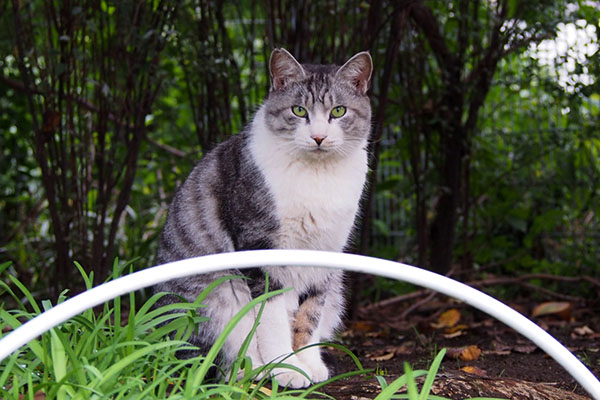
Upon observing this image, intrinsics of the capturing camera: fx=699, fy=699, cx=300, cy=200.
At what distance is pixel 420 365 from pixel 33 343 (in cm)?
165

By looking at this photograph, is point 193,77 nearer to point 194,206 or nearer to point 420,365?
point 194,206

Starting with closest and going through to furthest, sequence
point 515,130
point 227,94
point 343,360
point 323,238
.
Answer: point 323,238, point 343,360, point 227,94, point 515,130

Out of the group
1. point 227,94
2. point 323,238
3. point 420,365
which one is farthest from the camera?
point 227,94

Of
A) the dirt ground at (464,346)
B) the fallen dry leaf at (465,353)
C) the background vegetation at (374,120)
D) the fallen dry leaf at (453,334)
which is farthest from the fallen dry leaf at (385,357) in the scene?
the background vegetation at (374,120)

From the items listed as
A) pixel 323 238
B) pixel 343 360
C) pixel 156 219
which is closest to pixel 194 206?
pixel 323 238

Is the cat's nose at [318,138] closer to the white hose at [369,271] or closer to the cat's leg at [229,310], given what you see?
the cat's leg at [229,310]

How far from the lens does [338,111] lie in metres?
2.53

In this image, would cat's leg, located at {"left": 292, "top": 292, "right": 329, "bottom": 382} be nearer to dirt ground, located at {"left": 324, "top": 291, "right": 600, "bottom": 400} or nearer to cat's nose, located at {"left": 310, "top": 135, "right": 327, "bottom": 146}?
dirt ground, located at {"left": 324, "top": 291, "right": 600, "bottom": 400}

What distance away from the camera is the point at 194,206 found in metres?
2.61

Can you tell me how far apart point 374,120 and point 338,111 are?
3.96ft

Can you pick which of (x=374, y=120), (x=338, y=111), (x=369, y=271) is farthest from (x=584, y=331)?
(x=369, y=271)

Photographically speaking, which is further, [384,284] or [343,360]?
[384,284]

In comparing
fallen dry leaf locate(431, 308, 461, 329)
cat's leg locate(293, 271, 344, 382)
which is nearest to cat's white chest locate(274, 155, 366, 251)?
cat's leg locate(293, 271, 344, 382)

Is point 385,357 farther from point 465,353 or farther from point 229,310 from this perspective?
point 229,310
